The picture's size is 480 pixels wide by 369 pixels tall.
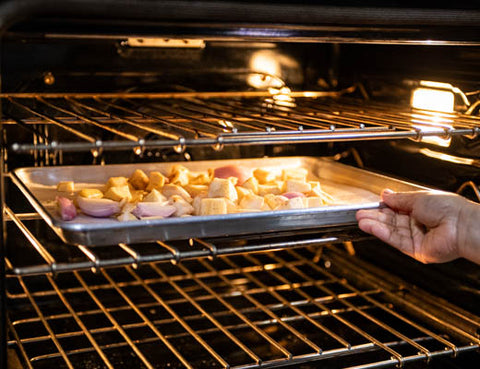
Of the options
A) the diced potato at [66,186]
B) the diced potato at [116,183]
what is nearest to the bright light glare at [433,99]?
the diced potato at [116,183]

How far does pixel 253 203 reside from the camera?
1.45m

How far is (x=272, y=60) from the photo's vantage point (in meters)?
1.94

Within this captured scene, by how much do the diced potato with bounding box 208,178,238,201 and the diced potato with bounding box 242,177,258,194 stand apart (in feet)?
0.33

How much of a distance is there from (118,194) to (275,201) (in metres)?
0.34

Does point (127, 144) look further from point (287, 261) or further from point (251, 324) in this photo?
point (287, 261)

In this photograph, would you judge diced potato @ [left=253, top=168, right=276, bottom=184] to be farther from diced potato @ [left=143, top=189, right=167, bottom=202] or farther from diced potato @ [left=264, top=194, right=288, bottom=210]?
diced potato @ [left=143, top=189, right=167, bottom=202]

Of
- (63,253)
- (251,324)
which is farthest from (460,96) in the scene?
(63,253)

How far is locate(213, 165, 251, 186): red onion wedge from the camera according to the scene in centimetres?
169

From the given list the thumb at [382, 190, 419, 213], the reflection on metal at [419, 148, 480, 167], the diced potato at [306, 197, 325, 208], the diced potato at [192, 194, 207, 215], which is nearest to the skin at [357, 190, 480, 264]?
the thumb at [382, 190, 419, 213]

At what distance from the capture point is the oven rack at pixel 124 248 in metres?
1.15

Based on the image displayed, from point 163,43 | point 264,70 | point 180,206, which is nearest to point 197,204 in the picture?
point 180,206

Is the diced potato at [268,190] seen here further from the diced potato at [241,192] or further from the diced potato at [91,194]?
the diced potato at [91,194]

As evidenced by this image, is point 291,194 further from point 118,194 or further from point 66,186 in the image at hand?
point 66,186

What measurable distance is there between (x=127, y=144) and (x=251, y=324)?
1.93 ft
